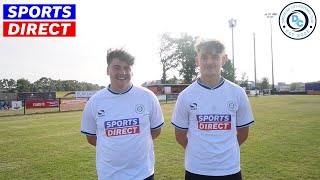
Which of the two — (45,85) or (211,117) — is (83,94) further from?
(45,85)

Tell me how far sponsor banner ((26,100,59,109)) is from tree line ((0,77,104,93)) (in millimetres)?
57401

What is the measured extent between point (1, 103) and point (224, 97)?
32.3 meters

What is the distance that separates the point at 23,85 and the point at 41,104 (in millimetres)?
60883

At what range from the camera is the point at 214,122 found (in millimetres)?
3211

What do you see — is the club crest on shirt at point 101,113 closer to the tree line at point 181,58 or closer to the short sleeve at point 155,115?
the short sleeve at point 155,115

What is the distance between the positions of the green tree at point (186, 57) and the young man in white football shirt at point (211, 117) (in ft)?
239

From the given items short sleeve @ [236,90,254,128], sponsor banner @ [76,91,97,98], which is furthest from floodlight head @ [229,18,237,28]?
short sleeve @ [236,90,254,128]

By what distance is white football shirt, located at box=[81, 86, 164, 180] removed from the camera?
10.5ft

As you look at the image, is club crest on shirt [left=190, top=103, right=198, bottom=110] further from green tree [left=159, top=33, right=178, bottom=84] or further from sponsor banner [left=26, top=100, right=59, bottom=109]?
green tree [left=159, top=33, right=178, bottom=84]

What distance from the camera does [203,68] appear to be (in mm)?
3348

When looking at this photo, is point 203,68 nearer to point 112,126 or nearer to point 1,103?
point 112,126

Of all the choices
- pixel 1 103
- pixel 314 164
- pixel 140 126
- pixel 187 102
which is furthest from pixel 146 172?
pixel 1 103

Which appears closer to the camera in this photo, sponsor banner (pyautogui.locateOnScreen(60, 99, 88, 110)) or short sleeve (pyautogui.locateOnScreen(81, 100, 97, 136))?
short sleeve (pyautogui.locateOnScreen(81, 100, 97, 136))

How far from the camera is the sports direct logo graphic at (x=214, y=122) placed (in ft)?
10.5
